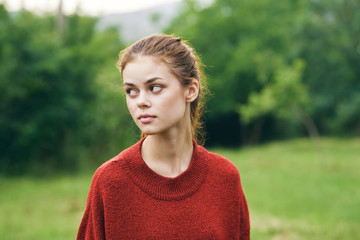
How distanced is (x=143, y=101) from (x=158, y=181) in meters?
0.41

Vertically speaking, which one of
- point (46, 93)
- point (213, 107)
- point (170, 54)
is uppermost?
point (213, 107)

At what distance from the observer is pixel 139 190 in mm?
1819

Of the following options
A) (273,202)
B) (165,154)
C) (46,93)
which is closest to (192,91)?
(165,154)

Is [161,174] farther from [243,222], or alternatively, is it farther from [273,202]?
[273,202]

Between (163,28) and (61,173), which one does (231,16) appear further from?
(61,173)

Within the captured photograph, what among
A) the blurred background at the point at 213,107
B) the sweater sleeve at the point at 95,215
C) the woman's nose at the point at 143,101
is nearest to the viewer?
the woman's nose at the point at 143,101

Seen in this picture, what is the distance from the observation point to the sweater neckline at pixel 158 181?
1.83 metres

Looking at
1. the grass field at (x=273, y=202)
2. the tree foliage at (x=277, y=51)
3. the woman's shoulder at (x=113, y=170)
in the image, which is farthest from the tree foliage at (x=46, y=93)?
the tree foliage at (x=277, y=51)

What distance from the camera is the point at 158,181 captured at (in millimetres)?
1846

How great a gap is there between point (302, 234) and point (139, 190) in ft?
18.4

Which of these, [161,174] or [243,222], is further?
[243,222]

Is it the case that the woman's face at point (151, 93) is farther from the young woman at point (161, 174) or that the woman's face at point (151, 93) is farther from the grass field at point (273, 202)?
the grass field at point (273, 202)

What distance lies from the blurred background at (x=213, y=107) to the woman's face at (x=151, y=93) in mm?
625

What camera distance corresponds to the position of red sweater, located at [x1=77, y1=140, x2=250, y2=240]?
1.78 m
